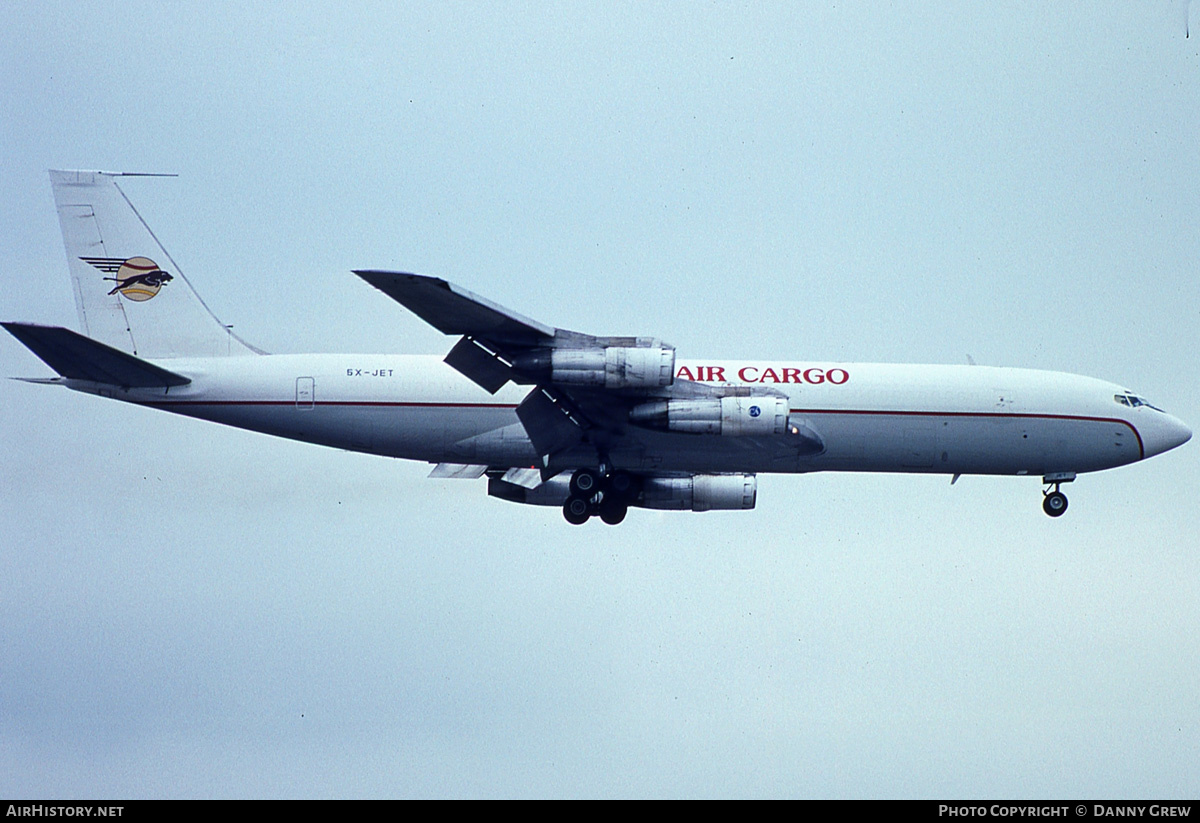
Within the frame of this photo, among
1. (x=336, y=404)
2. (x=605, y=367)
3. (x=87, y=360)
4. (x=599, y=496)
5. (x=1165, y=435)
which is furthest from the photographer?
(x=1165, y=435)

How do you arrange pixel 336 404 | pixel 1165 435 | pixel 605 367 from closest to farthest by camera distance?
pixel 605 367, pixel 336 404, pixel 1165 435

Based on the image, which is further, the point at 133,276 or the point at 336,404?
the point at 133,276

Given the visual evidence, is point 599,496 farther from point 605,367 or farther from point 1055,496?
point 1055,496

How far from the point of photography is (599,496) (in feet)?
122

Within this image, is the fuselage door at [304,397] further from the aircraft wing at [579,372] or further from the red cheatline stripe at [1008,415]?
the red cheatline stripe at [1008,415]

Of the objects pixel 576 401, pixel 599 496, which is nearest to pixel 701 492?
pixel 599 496

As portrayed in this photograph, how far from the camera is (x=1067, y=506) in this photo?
39.2 meters

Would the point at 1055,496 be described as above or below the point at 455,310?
below

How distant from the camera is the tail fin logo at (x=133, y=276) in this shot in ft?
126

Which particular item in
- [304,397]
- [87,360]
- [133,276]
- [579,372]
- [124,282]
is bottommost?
[579,372]

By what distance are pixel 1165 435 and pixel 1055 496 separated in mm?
3709

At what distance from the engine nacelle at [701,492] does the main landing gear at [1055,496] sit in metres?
8.12

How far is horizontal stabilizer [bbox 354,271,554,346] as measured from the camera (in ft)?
99.3

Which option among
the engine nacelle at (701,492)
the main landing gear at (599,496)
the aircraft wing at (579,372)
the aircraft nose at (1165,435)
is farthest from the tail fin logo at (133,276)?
the aircraft nose at (1165,435)
